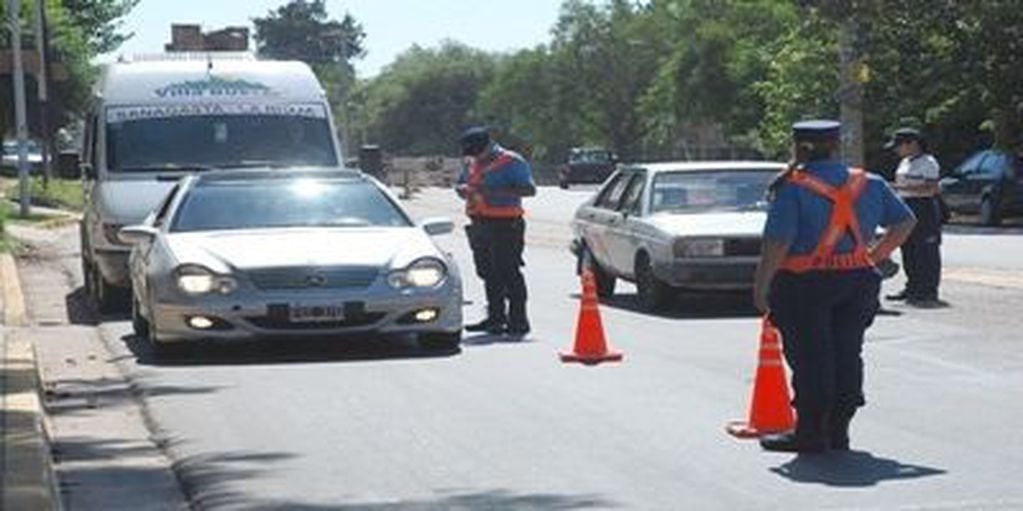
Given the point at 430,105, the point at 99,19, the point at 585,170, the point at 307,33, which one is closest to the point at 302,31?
the point at 307,33

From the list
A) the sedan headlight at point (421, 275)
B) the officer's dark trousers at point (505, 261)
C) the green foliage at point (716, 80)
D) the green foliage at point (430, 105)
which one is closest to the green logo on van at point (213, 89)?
the officer's dark trousers at point (505, 261)

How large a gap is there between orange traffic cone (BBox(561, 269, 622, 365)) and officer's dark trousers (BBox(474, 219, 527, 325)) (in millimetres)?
1604

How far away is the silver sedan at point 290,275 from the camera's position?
12758 mm

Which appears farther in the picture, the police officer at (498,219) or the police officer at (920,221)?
the police officer at (920,221)

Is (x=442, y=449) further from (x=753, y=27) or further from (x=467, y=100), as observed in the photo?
(x=467, y=100)

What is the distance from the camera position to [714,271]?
16.3 m

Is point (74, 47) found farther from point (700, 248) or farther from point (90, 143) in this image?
point (700, 248)

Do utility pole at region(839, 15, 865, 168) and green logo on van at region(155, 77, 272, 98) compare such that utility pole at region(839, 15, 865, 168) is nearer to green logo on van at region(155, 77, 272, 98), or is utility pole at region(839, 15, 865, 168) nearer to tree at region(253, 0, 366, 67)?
green logo on van at region(155, 77, 272, 98)

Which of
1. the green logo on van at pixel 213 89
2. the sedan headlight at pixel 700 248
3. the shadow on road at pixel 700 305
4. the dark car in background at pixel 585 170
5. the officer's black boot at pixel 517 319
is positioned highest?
the green logo on van at pixel 213 89

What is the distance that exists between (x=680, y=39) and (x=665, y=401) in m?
70.8

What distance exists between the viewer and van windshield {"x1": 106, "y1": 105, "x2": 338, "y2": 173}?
18297 mm

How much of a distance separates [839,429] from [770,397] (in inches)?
20.8

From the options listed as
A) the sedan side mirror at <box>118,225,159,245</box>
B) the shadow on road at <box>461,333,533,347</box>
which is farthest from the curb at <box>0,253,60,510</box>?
the shadow on road at <box>461,333,533,347</box>

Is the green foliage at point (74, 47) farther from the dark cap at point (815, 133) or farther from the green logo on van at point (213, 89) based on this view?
the dark cap at point (815, 133)
